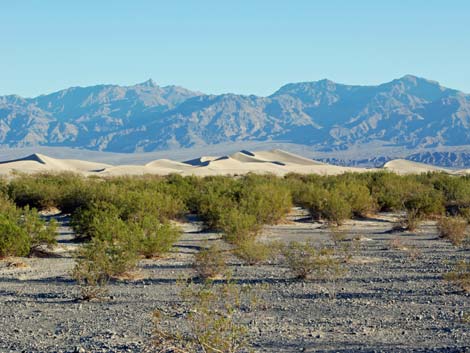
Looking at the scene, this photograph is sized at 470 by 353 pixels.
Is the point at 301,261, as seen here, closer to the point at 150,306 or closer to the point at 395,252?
the point at 150,306

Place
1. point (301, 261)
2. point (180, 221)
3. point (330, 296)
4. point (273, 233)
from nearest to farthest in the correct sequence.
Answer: point (330, 296), point (301, 261), point (273, 233), point (180, 221)

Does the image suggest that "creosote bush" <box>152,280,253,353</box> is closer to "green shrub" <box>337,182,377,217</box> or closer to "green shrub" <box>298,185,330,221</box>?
"green shrub" <box>298,185,330,221</box>

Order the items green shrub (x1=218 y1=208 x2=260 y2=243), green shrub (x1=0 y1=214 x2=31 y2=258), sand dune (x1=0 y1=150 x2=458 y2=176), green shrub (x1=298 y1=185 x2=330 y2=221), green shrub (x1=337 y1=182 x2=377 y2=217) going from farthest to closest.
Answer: sand dune (x1=0 y1=150 x2=458 y2=176)
green shrub (x1=337 y1=182 x2=377 y2=217)
green shrub (x1=298 y1=185 x2=330 y2=221)
green shrub (x1=218 y1=208 x2=260 y2=243)
green shrub (x1=0 y1=214 x2=31 y2=258)

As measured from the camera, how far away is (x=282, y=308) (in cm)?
1284

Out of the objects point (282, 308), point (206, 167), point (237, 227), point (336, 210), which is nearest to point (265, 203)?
point (336, 210)

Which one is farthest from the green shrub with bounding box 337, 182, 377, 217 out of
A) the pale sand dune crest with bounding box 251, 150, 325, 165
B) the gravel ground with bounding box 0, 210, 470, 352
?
the pale sand dune crest with bounding box 251, 150, 325, 165

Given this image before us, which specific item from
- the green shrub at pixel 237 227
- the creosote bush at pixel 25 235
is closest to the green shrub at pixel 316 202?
the green shrub at pixel 237 227

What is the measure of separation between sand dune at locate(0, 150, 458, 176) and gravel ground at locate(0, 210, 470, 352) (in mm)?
57542

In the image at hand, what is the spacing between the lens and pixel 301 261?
1570cm

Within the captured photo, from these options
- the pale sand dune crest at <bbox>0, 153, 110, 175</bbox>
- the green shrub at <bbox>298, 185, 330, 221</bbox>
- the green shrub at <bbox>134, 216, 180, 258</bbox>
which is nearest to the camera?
the green shrub at <bbox>134, 216, 180, 258</bbox>

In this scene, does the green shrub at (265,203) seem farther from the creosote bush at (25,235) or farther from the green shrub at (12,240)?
the green shrub at (12,240)

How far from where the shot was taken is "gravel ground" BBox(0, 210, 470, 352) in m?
10.5

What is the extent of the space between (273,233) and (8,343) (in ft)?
53.8

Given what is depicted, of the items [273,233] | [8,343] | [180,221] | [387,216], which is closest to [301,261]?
[8,343]
